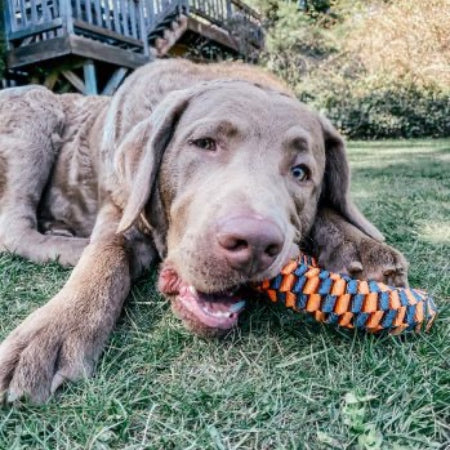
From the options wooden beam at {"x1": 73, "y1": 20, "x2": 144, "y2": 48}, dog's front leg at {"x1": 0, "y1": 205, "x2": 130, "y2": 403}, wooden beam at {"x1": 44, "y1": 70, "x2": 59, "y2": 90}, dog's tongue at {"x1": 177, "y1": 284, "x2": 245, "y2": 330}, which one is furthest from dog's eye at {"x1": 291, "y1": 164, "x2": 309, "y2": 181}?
wooden beam at {"x1": 44, "y1": 70, "x2": 59, "y2": 90}

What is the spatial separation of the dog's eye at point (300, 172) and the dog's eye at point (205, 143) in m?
0.35

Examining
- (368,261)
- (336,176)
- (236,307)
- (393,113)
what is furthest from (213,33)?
(236,307)

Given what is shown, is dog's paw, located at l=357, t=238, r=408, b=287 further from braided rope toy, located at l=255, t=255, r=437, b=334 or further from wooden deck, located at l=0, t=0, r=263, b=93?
wooden deck, located at l=0, t=0, r=263, b=93

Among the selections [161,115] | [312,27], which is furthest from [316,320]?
[312,27]

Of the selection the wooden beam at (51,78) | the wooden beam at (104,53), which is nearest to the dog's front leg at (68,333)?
the wooden beam at (104,53)

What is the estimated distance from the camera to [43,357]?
1640mm

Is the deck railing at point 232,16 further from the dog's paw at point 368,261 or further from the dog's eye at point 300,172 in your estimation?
the dog's paw at point 368,261

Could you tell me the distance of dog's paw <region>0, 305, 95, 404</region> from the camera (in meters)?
1.55

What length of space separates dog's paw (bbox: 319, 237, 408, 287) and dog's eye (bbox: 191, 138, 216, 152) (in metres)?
0.68

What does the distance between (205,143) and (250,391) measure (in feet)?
3.65

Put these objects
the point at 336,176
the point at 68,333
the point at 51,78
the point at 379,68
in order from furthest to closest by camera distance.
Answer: the point at 379,68 → the point at 51,78 → the point at 336,176 → the point at 68,333

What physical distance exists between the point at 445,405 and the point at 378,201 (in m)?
3.52

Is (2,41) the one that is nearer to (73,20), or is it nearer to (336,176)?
(73,20)

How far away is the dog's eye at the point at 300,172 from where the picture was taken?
2.32m
